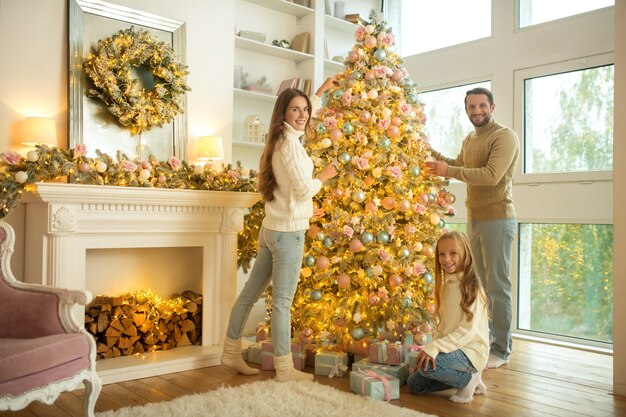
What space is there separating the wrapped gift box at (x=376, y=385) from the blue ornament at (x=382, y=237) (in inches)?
30.4

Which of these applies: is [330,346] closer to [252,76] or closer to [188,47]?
[188,47]

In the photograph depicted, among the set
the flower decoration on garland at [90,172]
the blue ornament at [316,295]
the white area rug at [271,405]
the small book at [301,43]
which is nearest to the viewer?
the white area rug at [271,405]

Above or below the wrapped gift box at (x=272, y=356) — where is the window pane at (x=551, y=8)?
above

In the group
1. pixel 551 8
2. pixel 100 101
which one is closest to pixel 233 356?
pixel 100 101

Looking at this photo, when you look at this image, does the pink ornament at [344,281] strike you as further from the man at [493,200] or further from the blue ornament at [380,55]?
the blue ornament at [380,55]

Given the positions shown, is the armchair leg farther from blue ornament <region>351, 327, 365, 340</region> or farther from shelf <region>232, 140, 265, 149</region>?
shelf <region>232, 140, 265, 149</region>

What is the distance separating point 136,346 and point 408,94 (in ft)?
7.72

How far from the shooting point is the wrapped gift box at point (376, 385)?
9.74ft

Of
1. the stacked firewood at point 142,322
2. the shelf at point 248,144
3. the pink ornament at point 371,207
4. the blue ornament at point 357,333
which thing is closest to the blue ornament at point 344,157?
the pink ornament at point 371,207

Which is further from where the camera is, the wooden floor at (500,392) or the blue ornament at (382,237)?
the blue ornament at (382,237)

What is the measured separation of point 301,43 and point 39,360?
156 inches

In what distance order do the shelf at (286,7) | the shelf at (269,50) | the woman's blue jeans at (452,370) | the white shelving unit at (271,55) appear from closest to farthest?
the woman's blue jeans at (452,370) → the shelf at (269,50) → the white shelving unit at (271,55) → the shelf at (286,7)

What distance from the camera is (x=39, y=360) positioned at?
222 centimetres

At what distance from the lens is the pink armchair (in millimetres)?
2164
